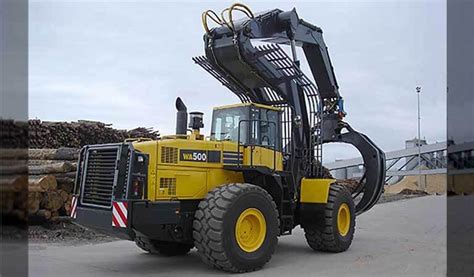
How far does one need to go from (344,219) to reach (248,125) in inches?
123

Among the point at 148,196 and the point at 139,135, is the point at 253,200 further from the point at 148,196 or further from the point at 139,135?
the point at 139,135

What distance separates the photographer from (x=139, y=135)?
54.4 ft

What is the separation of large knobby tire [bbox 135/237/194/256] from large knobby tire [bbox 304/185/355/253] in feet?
7.84

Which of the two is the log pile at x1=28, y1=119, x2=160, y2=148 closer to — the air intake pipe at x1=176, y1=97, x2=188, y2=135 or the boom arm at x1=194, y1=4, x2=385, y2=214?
the boom arm at x1=194, y1=4, x2=385, y2=214

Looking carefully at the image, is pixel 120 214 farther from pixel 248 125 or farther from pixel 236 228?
pixel 248 125

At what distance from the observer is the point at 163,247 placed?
31.1 feet

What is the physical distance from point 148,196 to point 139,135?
9.15m

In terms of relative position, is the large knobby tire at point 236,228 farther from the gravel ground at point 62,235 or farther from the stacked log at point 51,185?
the stacked log at point 51,185

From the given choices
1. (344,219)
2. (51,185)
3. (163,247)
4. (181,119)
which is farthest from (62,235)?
(344,219)

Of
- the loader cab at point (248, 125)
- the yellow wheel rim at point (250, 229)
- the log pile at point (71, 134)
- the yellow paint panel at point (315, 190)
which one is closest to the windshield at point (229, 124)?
the loader cab at point (248, 125)

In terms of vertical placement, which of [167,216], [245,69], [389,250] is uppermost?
[245,69]

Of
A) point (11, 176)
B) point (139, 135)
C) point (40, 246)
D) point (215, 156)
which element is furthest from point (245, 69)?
point (139, 135)

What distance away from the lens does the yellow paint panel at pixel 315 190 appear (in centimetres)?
1002

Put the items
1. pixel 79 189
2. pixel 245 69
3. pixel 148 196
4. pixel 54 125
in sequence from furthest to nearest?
pixel 54 125 → pixel 245 69 → pixel 79 189 → pixel 148 196
